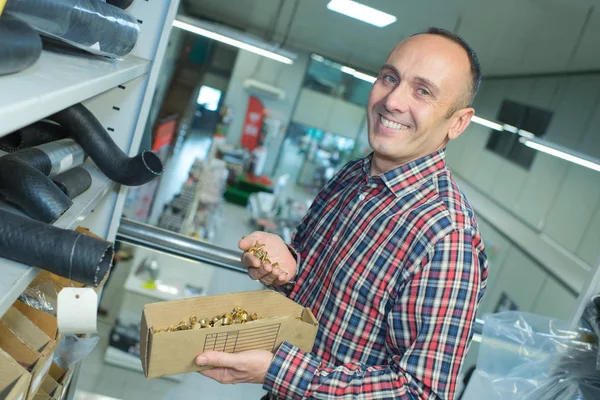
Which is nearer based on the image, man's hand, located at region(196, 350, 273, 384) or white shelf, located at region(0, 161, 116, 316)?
white shelf, located at region(0, 161, 116, 316)

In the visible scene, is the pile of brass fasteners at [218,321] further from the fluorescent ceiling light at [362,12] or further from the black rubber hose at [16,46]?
the fluorescent ceiling light at [362,12]

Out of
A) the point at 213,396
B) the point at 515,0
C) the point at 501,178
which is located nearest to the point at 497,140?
the point at 501,178

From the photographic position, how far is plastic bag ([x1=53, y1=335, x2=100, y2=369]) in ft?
4.83

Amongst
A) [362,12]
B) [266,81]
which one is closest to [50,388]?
[362,12]

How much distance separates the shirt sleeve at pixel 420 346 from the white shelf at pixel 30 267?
56 centimetres

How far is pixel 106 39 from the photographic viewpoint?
111 cm

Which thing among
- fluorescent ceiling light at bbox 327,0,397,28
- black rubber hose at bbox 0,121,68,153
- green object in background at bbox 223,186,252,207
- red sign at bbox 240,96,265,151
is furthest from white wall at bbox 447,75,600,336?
black rubber hose at bbox 0,121,68,153

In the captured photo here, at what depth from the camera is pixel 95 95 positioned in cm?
110

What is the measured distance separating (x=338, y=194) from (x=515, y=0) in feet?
13.7

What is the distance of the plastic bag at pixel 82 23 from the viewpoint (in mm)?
816

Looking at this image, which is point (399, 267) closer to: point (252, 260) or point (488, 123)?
point (252, 260)

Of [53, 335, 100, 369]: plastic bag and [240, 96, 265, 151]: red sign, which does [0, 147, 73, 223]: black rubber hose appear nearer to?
[53, 335, 100, 369]: plastic bag

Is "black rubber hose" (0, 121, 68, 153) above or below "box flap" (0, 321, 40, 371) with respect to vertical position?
above

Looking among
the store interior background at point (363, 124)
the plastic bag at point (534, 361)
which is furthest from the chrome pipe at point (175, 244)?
the store interior background at point (363, 124)
